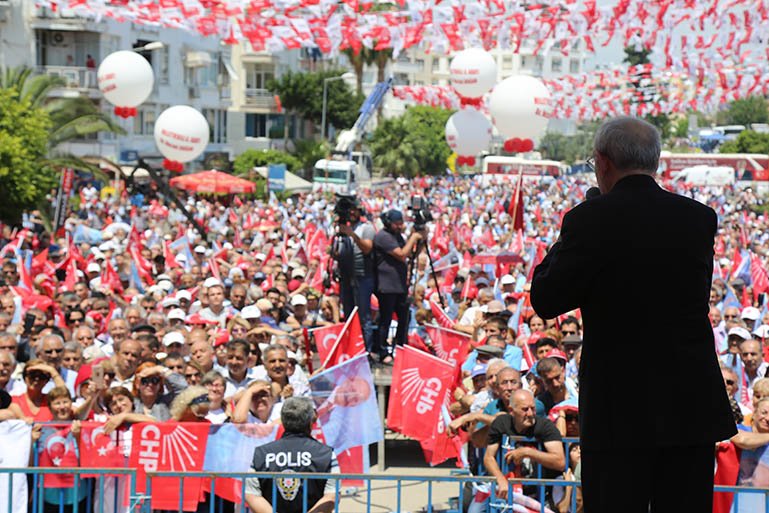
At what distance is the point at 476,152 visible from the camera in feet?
70.1

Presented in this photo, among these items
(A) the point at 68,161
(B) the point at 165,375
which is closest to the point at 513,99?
(B) the point at 165,375

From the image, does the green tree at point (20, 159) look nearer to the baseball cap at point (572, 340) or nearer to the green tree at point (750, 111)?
the baseball cap at point (572, 340)

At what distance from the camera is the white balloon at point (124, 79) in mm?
18891

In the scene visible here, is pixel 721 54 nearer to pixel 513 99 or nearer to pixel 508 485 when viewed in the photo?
pixel 513 99

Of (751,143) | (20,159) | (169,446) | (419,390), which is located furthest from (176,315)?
(751,143)

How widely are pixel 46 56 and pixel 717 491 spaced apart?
167 ft

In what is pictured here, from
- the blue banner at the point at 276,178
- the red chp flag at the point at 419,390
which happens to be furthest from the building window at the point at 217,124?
the red chp flag at the point at 419,390

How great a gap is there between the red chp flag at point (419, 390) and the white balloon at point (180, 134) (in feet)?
38.7

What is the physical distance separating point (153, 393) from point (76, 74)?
46.7 meters

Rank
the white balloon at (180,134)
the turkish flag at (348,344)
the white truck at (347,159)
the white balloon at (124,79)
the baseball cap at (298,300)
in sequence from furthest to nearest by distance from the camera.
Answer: the white truck at (347,159) → the white balloon at (180,134) → the white balloon at (124,79) → the baseball cap at (298,300) → the turkish flag at (348,344)

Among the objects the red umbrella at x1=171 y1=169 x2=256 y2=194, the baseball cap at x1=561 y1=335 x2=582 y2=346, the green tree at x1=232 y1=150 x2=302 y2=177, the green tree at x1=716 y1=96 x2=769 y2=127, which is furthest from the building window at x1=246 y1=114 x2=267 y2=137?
the baseball cap at x1=561 y1=335 x2=582 y2=346

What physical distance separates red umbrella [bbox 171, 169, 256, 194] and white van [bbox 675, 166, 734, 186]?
28.0m

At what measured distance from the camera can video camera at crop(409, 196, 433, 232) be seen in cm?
1117

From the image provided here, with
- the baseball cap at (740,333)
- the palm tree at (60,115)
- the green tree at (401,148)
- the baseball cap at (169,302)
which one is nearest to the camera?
the baseball cap at (740,333)
